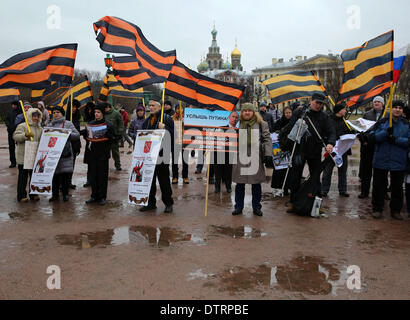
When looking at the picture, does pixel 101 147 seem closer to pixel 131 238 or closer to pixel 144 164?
pixel 144 164

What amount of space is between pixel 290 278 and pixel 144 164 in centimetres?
351

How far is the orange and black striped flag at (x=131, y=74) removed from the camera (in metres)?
6.86

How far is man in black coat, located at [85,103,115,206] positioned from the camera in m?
7.08

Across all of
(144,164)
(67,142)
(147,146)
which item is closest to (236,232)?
(144,164)

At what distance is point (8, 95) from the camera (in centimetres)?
711

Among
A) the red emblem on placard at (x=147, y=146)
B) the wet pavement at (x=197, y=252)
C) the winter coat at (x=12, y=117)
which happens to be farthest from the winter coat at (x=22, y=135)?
the winter coat at (x=12, y=117)

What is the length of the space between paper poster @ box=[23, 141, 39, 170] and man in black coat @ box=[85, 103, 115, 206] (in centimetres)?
114

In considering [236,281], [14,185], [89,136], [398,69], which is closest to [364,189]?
[398,69]

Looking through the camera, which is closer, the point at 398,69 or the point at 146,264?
the point at 146,264

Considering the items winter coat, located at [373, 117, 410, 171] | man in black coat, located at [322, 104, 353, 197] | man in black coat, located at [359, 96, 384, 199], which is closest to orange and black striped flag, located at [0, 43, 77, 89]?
man in black coat, located at [322, 104, 353, 197]

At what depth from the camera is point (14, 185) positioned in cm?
891
